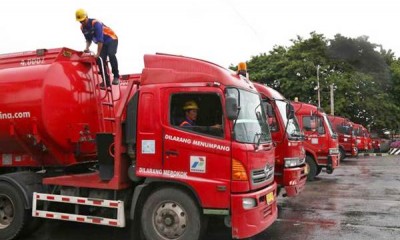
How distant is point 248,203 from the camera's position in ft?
18.9

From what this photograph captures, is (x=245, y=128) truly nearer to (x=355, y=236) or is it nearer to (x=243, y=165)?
(x=243, y=165)

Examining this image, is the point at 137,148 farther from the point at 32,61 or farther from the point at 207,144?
the point at 32,61

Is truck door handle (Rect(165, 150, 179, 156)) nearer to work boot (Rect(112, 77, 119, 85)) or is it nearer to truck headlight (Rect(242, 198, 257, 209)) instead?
truck headlight (Rect(242, 198, 257, 209))

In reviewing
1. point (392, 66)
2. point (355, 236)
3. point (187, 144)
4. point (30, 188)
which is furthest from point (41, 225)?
point (392, 66)

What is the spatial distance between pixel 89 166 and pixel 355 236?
4756 mm

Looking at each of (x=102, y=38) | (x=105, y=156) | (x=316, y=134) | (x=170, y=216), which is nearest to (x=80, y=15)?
(x=102, y=38)

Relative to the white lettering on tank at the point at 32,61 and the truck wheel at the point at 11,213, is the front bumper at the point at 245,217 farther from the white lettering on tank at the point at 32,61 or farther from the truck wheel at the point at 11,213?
the white lettering on tank at the point at 32,61

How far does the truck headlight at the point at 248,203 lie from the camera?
574 cm

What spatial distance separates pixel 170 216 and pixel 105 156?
1435 mm

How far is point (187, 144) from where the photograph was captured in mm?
6035

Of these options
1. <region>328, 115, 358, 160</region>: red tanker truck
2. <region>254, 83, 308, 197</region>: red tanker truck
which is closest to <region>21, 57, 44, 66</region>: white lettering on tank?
<region>254, 83, 308, 197</region>: red tanker truck

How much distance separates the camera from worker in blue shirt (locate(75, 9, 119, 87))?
25.6 feet

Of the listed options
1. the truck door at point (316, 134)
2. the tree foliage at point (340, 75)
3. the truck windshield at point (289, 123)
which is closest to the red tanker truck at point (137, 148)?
the truck windshield at point (289, 123)

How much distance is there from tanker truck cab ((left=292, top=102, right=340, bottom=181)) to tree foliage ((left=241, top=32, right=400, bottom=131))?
17.3m
